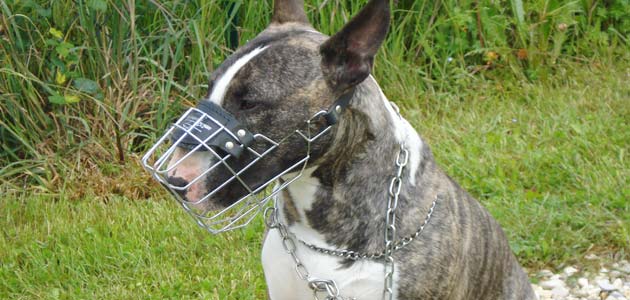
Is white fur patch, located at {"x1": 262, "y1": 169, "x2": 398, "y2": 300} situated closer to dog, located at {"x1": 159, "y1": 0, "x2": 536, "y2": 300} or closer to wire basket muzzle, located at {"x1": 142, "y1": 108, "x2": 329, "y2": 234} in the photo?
dog, located at {"x1": 159, "y1": 0, "x2": 536, "y2": 300}

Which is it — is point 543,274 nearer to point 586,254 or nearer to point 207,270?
point 586,254

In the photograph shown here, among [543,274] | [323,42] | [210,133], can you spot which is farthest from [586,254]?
[210,133]

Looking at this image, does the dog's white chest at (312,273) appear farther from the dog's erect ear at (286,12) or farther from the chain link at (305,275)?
the dog's erect ear at (286,12)

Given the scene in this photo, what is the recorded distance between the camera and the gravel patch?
164 inches

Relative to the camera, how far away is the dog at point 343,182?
2.61m

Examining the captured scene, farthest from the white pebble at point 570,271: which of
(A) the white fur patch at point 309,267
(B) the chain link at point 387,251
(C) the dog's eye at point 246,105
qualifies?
(C) the dog's eye at point 246,105

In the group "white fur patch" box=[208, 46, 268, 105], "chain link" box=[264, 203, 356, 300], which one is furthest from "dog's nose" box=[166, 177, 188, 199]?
"chain link" box=[264, 203, 356, 300]

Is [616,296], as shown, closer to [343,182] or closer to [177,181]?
[343,182]

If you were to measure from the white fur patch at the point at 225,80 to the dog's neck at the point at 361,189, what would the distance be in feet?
1.14

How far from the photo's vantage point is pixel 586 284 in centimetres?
420

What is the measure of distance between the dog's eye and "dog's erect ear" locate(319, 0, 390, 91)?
23 cm

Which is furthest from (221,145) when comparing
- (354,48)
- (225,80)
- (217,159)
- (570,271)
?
(570,271)

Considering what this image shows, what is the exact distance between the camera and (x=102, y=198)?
4.87m

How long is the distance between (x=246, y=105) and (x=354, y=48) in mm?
332
